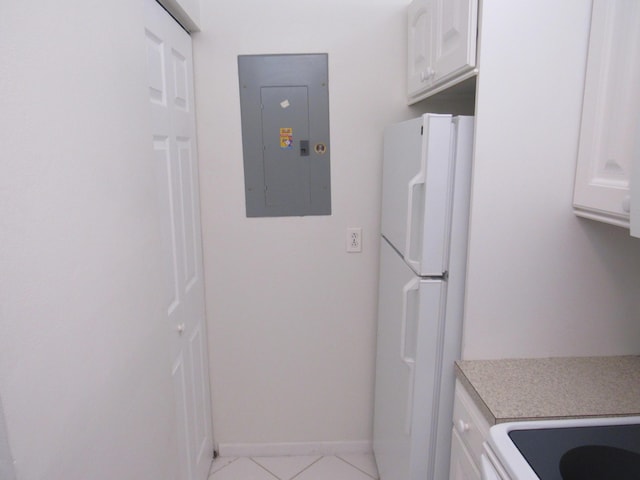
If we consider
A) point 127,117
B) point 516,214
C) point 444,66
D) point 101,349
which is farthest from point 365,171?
point 101,349

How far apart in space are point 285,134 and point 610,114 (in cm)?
127

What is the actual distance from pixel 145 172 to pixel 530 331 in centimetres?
130

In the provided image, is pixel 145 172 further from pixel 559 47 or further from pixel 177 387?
pixel 559 47

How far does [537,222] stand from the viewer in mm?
1303

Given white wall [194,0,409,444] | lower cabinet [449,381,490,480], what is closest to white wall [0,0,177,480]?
white wall [194,0,409,444]

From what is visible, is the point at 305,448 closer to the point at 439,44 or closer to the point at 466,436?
the point at 466,436

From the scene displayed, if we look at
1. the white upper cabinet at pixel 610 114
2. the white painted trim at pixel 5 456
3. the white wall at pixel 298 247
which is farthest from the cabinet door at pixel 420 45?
the white painted trim at pixel 5 456

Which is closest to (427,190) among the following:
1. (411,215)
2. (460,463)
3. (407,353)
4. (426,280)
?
(411,215)

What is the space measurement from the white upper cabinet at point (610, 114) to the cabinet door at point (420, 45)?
518 millimetres

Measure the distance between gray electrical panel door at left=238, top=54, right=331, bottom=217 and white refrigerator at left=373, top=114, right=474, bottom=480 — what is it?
399 millimetres

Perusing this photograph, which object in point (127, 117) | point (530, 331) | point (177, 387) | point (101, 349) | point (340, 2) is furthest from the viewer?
point (340, 2)

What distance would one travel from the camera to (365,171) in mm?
2010

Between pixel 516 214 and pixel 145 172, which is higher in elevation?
pixel 145 172

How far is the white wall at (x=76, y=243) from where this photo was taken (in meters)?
0.67
